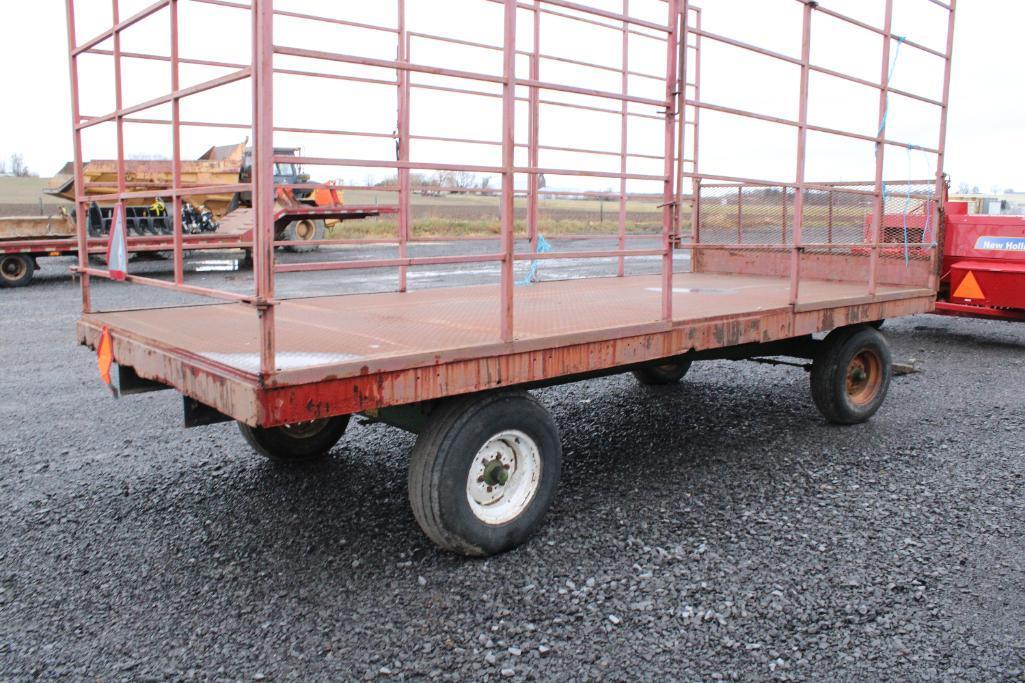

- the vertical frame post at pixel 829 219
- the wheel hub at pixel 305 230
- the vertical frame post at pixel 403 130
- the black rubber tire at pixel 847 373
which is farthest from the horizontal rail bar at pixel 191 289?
the wheel hub at pixel 305 230

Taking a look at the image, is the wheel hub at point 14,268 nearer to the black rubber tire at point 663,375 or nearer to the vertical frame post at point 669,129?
the black rubber tire at point 663,375

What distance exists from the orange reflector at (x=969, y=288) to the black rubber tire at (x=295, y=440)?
7.62 metres

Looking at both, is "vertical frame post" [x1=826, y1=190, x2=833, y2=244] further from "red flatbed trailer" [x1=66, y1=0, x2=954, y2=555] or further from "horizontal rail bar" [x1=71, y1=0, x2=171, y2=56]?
"horizontal rail bar" [x1=71, y1=0, x2=171, y2=56]

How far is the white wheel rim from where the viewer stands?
3756 millimetres

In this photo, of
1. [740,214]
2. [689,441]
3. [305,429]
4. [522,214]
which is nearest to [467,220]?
[522,214]

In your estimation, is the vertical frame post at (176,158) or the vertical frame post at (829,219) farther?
the vertical frame post at (829,219)

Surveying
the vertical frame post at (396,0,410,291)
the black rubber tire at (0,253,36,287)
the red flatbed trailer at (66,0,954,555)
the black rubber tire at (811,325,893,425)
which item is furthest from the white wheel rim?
the black rubber tire at (0,253,36,287)

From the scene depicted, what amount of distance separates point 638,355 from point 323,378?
Answer: 176 centimetres

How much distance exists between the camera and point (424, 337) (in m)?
3.86

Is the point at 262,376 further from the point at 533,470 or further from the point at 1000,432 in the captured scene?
the point at 1000,432

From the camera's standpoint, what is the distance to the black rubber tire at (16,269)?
587 inches

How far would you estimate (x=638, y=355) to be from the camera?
4.25 meters

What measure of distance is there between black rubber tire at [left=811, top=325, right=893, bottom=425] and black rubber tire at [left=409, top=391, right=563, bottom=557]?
2996 millimetres

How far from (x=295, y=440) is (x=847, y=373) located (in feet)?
12.5
